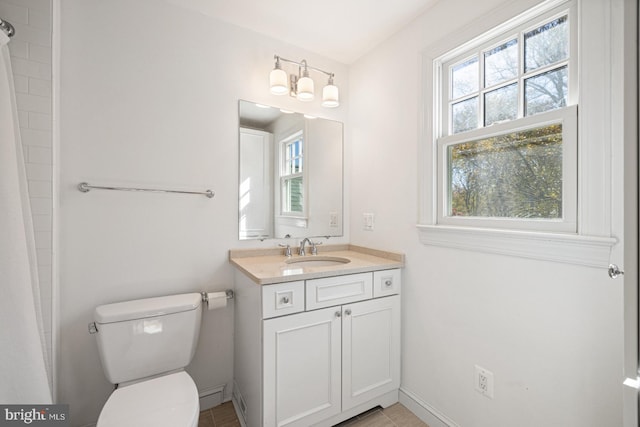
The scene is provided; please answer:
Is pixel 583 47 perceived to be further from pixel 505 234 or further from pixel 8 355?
pixel 8 355

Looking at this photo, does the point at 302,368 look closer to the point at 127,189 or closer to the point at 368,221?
the point at 368,221

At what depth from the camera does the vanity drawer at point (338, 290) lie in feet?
4.87

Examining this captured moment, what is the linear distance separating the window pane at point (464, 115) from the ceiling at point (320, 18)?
60cm

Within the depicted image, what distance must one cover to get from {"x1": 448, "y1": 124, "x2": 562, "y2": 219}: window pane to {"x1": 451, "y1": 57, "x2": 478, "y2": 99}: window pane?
0.96 feet

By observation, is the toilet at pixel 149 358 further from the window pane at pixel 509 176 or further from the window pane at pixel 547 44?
the window pane at pixel 547 44

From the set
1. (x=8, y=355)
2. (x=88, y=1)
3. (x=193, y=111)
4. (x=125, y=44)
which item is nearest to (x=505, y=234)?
(x=193, y=111)

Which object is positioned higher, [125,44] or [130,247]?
[125,44]

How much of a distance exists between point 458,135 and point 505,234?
56 cm

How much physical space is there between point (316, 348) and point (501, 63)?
166cm

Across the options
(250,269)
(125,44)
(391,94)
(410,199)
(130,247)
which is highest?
(125,44)

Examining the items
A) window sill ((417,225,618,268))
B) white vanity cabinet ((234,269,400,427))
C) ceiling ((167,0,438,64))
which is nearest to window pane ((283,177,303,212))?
white vanity cabinet ((234,269,400,427))

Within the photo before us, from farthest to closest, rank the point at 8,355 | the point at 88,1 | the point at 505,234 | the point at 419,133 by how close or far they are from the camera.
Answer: the point at 419,133 → the point at 88,1 → the point at 505,234 → the point at 8,355

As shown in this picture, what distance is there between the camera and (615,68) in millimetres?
990

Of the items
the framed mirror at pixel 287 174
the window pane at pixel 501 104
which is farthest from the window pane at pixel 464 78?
the framed mirror at pixel 287 174
